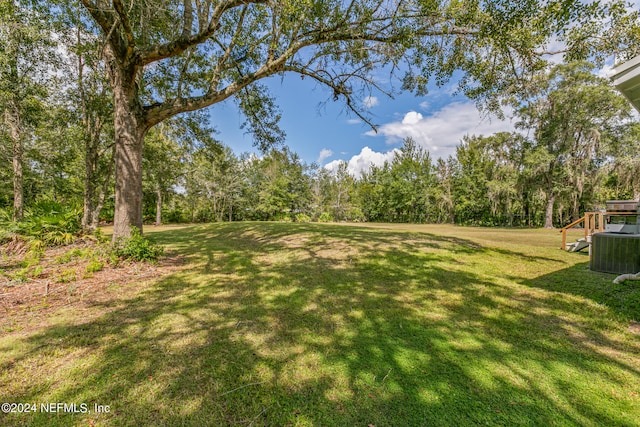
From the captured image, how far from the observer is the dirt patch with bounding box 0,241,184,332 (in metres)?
2.85

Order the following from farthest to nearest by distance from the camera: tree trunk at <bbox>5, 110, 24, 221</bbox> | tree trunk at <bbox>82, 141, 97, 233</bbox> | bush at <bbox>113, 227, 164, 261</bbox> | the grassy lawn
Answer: tree trunk at <bbox>82, 141, 97, 233</bbox> → tree trunk at <bbox>5, 110, 24, 221</bbox> → bush at <bbox>113, 227, 164, 261</bbox> → the grassy lawn

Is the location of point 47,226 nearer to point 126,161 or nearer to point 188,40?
point 126,161

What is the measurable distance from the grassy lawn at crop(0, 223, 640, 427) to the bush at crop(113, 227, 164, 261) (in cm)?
130

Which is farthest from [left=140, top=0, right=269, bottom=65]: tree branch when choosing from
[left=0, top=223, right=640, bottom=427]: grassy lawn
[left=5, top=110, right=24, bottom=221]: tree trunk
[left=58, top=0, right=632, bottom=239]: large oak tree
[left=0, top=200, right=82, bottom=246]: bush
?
[left=5, top=110, right=24, bottom=221]: tree trunk

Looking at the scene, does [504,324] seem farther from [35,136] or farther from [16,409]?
[35,136]

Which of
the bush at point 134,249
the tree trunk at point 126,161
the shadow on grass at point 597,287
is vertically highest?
the tree trunk at point 126,161

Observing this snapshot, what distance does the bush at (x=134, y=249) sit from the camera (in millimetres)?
4621

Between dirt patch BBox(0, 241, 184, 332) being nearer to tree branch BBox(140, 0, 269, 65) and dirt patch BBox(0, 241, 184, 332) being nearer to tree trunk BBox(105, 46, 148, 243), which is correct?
tree trunk BBox(105, 46, 148, 243)

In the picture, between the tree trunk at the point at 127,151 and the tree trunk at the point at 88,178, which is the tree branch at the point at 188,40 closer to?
the tree trunk at the point at 127,151

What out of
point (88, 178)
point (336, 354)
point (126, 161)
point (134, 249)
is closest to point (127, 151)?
point (126, 161)

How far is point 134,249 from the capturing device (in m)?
4.67

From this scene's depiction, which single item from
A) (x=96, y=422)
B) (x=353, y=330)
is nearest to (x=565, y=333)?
(x=353, y=330)

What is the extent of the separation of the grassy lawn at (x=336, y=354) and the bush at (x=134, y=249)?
4.28 feet

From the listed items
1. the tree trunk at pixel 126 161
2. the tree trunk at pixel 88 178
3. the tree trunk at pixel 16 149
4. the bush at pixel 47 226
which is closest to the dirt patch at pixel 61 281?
the bush at pixel 47 226
